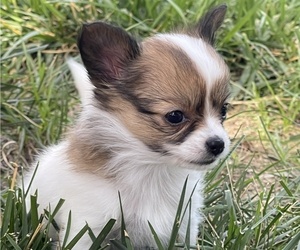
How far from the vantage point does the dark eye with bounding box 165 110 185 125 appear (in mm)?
2875

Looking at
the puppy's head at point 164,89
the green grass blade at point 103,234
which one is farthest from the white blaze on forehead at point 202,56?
the green grass blade at point 103,234

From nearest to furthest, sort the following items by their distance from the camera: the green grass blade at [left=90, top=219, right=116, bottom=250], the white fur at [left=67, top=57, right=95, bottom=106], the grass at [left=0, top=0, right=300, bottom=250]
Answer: the green grass blade at [left=90, top=219, right=116, bottom=250], the white fur at [left=67, top=57, right=95, bottom=106], the grass at [left=0, top=0, right=300, bottom=250]

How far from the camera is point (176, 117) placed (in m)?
2.88

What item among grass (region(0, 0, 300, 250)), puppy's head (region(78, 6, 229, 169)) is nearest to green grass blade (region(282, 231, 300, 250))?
grass (region(0, 0, 300, 250))

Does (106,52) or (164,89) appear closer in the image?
(164,89)

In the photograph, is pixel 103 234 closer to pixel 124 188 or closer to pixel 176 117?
pixel 124 188

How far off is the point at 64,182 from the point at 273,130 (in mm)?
2173

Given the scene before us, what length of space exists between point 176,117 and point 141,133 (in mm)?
177

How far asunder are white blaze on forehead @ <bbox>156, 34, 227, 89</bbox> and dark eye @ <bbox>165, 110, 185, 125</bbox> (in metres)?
0.17

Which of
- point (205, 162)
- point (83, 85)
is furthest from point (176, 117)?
point (83, 85)

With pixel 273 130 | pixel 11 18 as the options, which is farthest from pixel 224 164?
pixel 11 18

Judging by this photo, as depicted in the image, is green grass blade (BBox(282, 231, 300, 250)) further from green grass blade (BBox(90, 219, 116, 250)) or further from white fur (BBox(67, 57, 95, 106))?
white fur (BBox(67, 57, 95, 106))

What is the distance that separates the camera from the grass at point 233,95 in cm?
361

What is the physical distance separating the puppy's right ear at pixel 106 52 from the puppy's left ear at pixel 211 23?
0.40 m
